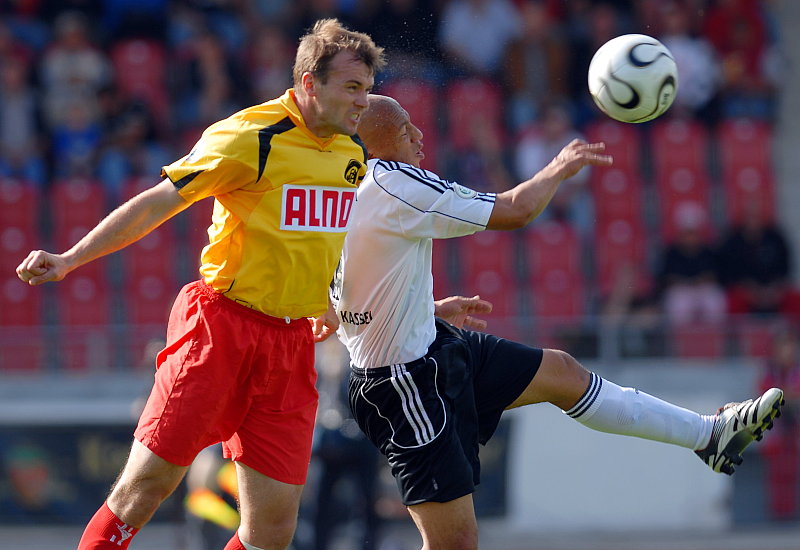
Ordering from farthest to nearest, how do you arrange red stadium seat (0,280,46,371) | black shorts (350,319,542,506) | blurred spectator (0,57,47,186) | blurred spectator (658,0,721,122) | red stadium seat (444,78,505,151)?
1. blurred spectator (658,0,721,122)
2. blurred spectator (0,57,47,186)
3. red stadium seat (444,78,505,151)
4. red stadium seat (0,280,46,371)
5. black shorts (350,319,542,506)

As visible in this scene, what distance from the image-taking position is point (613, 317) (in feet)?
38.4

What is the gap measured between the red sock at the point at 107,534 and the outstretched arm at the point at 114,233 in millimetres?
991

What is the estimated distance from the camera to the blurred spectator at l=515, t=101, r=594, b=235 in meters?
12.8

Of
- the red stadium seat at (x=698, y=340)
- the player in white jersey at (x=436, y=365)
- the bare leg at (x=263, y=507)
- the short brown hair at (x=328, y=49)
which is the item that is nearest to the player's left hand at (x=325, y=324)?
the player in white jersey at (x=436, y=365)

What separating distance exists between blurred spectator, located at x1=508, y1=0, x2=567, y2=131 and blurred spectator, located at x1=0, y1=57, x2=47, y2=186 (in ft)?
15.8

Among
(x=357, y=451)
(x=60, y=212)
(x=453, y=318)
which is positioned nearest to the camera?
(x=453, y=318)

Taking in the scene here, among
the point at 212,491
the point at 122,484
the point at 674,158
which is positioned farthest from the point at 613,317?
the point at 122,484

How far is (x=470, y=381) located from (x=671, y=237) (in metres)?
7.58

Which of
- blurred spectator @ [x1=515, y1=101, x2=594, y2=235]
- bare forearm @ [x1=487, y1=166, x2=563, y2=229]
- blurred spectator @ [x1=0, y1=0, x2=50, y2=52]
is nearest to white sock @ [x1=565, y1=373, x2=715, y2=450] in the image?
bare forearm @ [x1=487, y1=166, x2=563, y2=229]

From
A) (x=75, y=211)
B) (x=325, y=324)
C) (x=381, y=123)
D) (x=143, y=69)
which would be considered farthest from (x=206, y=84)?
(x=381, y=123)

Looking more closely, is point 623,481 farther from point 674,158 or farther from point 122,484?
point 122,484

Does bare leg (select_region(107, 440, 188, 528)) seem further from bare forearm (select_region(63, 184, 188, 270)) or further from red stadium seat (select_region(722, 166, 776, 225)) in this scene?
red stadium seat (select_region(722, 166, 776, 225))

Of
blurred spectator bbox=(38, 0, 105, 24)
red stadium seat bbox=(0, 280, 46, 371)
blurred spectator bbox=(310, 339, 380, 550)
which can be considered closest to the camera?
blurred spectator bbox=(310, 339, 380, 550)

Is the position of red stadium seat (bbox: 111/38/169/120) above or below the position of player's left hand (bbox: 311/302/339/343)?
above
